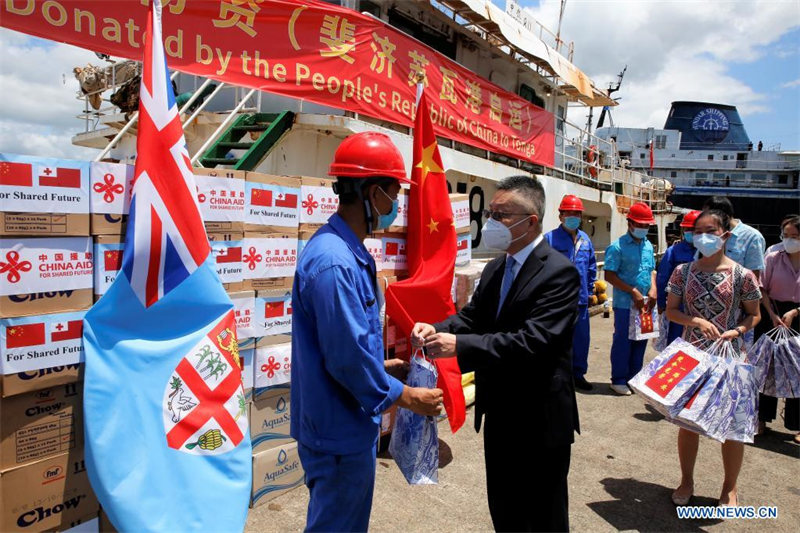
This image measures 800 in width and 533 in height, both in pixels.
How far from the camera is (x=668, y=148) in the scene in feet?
109

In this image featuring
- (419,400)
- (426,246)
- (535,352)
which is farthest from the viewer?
(426,246)

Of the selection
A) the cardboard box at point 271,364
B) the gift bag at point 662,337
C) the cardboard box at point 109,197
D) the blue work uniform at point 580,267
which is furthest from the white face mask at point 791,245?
the cardboard box at point 109,197

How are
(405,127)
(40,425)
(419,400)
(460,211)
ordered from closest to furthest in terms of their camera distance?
(419,400)
(40,425)
(460,211)
(405,127)

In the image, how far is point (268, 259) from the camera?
11.2 feet

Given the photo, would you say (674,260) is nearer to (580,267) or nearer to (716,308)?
(580,267)

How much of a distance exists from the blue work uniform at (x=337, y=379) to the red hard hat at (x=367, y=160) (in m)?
0.26

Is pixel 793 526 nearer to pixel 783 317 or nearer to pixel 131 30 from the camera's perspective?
pixel 783 317

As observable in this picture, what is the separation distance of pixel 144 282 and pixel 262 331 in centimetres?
96

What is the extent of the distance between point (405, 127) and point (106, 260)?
6.21 meters

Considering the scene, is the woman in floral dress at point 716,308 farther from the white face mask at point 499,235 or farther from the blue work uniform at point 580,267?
the blue work uniform at point 580,267

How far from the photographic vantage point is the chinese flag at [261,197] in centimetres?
328

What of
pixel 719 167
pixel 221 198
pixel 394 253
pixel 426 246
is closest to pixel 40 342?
pixel 221 198

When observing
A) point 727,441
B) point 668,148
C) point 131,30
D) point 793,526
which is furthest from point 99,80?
point 668,148

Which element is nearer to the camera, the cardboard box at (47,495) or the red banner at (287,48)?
the cardboard box at (47,495)
